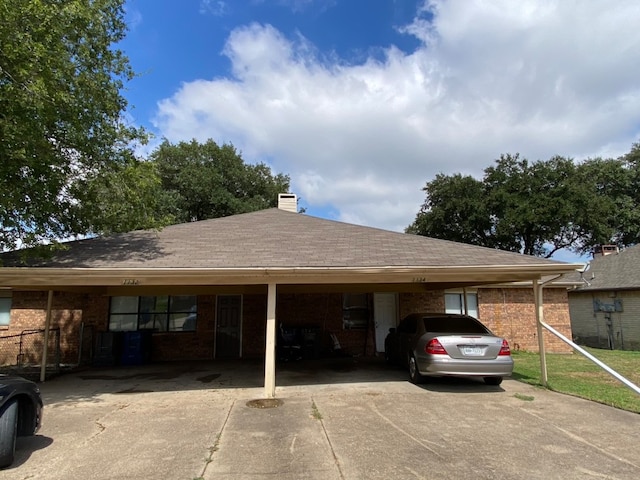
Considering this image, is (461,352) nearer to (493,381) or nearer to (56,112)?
(493,381)

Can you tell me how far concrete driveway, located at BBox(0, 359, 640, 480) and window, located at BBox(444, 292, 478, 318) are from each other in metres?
6.24

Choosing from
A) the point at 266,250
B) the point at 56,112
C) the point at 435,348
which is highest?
the point at 56,112

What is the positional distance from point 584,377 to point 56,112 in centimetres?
1211

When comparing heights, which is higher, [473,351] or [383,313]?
[383,313]

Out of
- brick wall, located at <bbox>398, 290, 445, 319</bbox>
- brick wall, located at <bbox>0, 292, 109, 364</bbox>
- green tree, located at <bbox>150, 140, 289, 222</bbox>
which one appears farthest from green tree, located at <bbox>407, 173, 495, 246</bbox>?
brick wall, located at <bbox>0, 292, 109, 364</bbox>

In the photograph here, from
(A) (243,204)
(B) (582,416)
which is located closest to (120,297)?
(B) (582,416)

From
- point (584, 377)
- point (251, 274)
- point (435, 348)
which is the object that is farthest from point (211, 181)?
point (584, 377)

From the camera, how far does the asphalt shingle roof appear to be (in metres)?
7.64

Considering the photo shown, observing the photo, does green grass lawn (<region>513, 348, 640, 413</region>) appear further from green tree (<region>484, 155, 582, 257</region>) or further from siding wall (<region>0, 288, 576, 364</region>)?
green tree (<region>484, 155, 582, 257</region>)

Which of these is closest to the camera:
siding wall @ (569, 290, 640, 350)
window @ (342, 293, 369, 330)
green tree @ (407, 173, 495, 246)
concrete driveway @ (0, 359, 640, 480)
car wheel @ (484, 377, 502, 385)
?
concrete driveway @ (0, 359, 640, 480)

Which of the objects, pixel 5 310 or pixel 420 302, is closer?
pixel 5 310

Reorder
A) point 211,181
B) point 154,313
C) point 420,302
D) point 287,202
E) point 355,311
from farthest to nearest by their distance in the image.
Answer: point 211,181 < point 287,202 < point 420,302 < point 355,311 < point 154,313

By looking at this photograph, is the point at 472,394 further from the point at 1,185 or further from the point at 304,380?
the point at 1,185

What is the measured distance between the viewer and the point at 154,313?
1291cm
